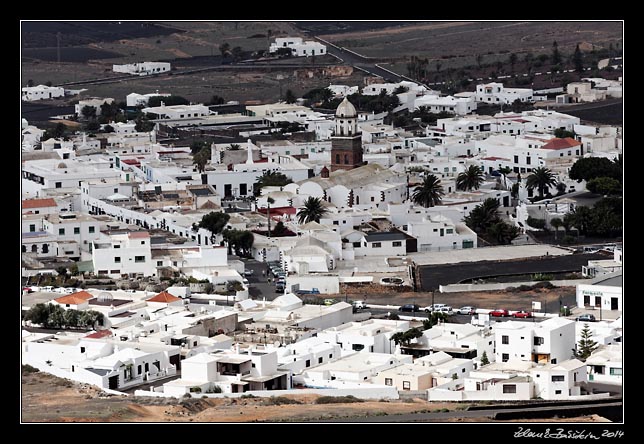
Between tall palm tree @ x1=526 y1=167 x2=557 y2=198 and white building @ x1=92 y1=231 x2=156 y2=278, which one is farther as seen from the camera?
tall palm tree @ x1=526 y1=167 x2=557 y2=198

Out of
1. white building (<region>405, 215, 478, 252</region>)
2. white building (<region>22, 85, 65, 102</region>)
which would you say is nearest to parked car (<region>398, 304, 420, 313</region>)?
white building (<region>405, 215, 478, 252</region>)

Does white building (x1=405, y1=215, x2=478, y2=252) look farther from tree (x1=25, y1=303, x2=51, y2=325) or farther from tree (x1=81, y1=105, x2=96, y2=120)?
tree (x1=81, y1=105, x2=96, y2=120)

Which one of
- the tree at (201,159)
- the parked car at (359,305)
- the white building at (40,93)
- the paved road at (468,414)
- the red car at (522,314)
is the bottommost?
the paved road at (468,414)

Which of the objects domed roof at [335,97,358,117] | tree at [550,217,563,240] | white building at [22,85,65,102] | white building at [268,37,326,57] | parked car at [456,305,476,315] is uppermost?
white building at [268,37,326,57]

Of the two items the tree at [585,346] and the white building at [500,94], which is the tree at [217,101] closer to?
the white building at [500,94]

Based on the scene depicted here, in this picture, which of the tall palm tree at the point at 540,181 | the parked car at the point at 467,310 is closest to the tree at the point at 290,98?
the tall palm tree at the point at 540,181

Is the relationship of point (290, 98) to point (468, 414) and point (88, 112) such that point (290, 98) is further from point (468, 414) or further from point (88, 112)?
point (468, 414)
